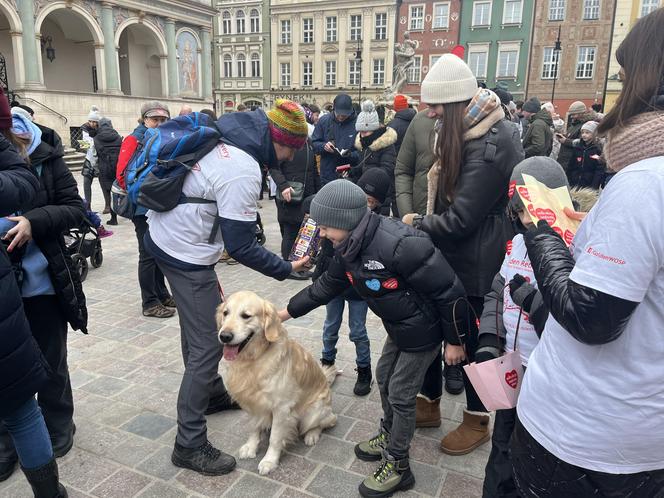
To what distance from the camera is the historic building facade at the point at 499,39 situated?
4225 cm

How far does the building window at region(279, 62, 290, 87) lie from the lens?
166ft

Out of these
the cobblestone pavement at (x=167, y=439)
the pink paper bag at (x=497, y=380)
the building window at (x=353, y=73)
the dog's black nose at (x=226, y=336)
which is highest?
the building window at (x=353, y=73)

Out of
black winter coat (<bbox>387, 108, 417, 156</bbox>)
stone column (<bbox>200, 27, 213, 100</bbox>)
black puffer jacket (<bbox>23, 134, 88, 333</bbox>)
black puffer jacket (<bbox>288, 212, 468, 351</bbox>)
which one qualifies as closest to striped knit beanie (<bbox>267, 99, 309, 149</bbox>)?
black puffer jacket (<bbox>288, 212, 468, 351</bbox>)

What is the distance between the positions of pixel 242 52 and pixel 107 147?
155 feet

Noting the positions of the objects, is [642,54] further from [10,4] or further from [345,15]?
[345,15]

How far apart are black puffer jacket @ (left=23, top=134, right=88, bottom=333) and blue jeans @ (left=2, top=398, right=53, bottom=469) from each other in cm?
78

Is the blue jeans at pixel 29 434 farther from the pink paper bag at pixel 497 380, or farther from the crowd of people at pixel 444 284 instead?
the pink paper bag at pixel 497 380

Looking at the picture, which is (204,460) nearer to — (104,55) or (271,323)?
(271,323)

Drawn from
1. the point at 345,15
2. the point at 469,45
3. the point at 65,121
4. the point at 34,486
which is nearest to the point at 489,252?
the point at 34,486

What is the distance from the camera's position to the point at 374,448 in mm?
3148

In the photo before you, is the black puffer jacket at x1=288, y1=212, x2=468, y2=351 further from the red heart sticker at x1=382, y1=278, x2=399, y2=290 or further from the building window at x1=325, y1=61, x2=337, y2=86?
the building window at x1=325, y1=61, x2=337, y2=86

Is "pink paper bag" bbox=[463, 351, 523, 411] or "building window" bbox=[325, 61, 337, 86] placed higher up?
"building window" bbox=[325, 61, 337, 86]

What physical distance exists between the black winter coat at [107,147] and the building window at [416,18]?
4257cm

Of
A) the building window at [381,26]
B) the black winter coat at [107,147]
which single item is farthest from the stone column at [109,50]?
the building window at [381,26]
